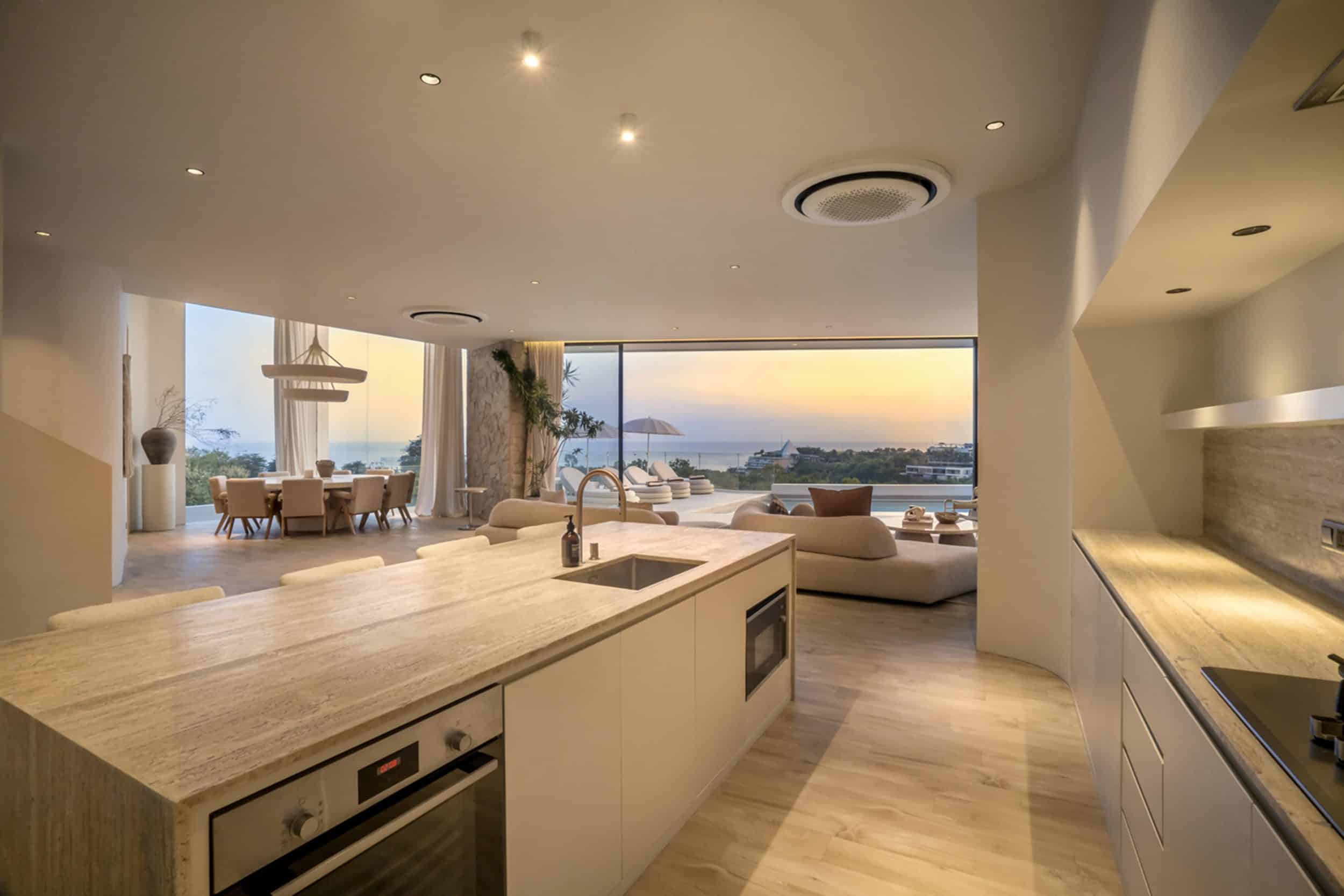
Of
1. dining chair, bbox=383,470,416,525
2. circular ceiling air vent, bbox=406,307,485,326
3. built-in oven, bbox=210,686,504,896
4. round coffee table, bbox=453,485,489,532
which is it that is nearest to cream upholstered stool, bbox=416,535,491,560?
built-in oven, bbox=210,686,504,896

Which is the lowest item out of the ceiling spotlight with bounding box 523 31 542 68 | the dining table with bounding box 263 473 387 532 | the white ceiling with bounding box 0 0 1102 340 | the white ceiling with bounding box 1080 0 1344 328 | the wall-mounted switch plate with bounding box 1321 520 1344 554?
the dining table with bounding box 263 473 387 532

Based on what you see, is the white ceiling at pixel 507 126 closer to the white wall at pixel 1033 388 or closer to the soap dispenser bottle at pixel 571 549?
the white wall at pixel 1033 388

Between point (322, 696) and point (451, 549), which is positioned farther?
point (451, 549)

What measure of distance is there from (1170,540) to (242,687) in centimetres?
330

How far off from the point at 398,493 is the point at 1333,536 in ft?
32.4

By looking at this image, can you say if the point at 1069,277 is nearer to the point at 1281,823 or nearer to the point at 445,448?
the point at 1281,823

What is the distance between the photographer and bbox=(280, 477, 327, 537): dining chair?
27.4ft

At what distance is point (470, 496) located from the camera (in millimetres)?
10039

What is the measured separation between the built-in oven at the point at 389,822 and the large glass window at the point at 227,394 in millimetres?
11370

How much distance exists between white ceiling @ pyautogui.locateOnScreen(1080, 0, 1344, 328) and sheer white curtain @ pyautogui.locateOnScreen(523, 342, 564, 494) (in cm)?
829

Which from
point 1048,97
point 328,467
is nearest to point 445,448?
point 328,467

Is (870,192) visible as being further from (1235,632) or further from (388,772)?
(388,772)

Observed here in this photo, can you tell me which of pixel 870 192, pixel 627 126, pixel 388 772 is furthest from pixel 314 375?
pixel 388 772

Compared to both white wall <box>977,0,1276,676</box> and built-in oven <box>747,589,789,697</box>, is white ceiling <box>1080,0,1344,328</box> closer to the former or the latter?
white wall <box>977,0,1276,676</box>
